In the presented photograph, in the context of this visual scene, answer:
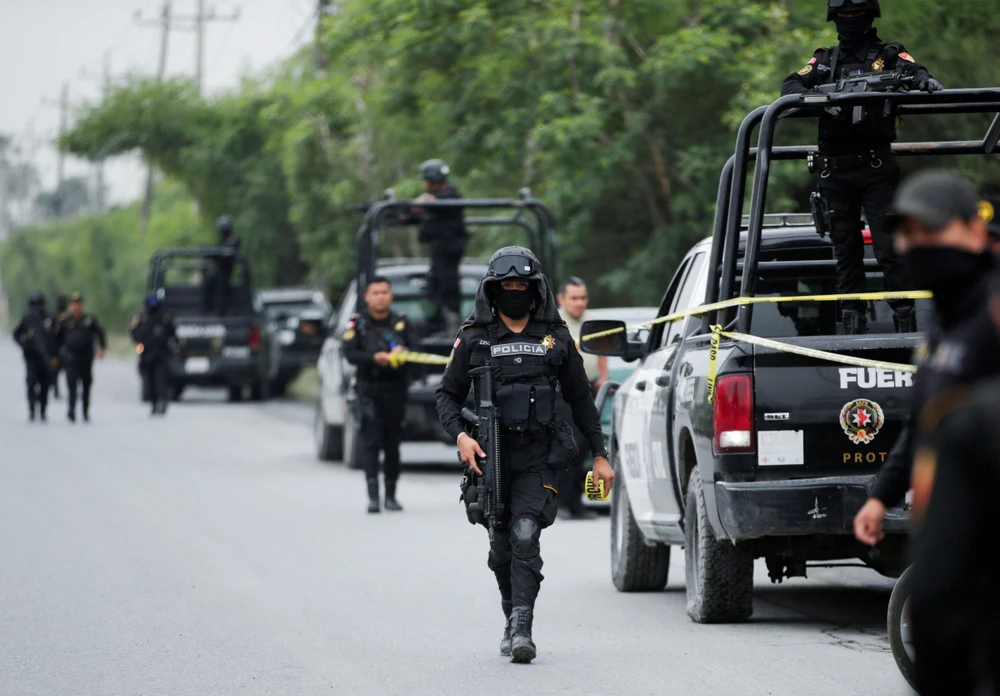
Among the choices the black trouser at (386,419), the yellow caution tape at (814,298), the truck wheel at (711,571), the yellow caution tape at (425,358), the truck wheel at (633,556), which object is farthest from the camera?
the yellow caution tape at (425,358)

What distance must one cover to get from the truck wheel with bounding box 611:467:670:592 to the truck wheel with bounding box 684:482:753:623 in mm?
1230

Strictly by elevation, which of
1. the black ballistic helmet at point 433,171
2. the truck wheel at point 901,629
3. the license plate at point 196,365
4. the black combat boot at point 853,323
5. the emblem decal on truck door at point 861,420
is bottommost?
the license plate at point 196,365

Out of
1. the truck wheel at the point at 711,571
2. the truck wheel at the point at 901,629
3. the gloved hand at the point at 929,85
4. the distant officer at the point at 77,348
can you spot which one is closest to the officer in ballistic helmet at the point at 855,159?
the gloved hand at the point at 929,85

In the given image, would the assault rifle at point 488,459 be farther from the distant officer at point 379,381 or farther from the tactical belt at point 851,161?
the distant officer at point 379,381

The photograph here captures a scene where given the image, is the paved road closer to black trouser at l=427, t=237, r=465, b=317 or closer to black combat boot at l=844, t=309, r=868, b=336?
black combat boot at l=844, t=309, r=868, b=336

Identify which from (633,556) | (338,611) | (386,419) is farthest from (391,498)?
(338,611)

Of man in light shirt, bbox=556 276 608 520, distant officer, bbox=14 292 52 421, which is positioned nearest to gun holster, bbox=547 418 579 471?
man in light shirt, bbox=556 276 608 520

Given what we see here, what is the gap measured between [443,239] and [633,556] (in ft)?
26.2

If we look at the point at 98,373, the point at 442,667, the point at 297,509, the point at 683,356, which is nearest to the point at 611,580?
the point at 683,356

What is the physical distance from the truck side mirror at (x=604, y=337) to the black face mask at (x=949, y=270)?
5.14 meters

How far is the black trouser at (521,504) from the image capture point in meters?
8.00

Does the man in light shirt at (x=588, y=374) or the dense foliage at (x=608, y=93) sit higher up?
the dense foliage at (x=608, y=93)

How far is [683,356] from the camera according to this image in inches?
350

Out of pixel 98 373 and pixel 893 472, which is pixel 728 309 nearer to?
pixel 893 472
